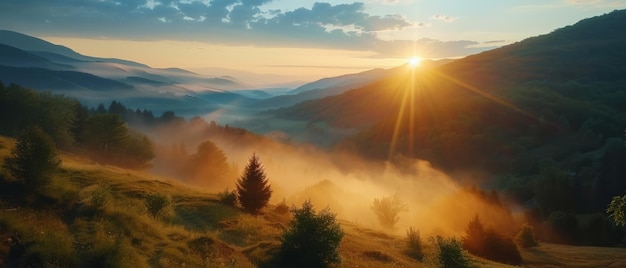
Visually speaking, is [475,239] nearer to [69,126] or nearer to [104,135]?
[104,135]

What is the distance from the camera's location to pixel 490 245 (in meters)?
49.0

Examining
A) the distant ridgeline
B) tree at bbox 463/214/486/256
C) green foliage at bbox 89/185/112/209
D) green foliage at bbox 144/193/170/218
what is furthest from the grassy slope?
the distant ridgeline

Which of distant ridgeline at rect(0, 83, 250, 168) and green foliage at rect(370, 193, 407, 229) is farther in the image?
distant ridgeline at rect(0, 83, 250, 168)

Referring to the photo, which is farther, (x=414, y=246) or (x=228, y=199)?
(x=228, y=199)

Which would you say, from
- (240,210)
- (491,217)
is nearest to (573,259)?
(240,210)

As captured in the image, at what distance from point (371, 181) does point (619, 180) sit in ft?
307

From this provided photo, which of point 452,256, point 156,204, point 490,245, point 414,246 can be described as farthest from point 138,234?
point 490,245

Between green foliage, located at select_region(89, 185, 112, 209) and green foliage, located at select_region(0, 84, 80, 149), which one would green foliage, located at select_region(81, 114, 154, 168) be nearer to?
green foliage, located at select_region(0, 84, 80, 149)

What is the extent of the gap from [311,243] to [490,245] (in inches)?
1253

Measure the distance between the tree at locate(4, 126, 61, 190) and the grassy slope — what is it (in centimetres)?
108

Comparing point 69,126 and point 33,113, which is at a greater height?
point 33,113

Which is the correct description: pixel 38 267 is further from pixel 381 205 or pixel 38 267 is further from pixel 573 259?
pixel 381 205

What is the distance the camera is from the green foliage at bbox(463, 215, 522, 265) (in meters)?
47.2

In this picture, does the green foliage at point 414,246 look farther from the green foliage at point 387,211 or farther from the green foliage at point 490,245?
the green foliage at point 387,211
